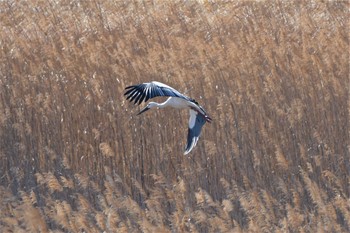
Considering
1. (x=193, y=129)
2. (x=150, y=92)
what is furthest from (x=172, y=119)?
(x=150, y=92)

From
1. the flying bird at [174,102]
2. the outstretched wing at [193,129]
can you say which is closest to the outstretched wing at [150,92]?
the flying bird at [174,102]

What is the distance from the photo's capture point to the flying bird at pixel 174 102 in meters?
5.03

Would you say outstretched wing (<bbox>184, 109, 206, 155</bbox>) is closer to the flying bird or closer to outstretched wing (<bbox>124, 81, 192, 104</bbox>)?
the flying bird

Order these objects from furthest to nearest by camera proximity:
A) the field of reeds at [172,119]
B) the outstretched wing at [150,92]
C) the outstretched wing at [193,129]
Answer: the field of reeds at [172,119] → the outstretched wing at [193,129] → the outstretched wing at [150,92]

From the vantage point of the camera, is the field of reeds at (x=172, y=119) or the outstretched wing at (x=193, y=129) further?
the field of reeds at (x=172, y=119)

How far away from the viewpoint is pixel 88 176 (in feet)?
19.8

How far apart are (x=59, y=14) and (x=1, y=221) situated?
210 centimetres

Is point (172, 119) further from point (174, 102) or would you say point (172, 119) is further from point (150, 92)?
point (150, 92)

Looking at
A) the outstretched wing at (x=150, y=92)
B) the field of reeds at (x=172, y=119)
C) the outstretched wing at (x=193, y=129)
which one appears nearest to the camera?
the outstretched wing at (x=150, y=92)

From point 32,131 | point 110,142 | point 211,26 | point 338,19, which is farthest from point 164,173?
point 338,19

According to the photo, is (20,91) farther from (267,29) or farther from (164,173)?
(267,29)

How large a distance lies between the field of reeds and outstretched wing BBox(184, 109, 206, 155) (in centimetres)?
14

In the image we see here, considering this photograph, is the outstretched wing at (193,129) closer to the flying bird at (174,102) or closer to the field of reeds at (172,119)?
the flying bird at (174,102)

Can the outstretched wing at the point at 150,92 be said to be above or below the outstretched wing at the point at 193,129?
above
